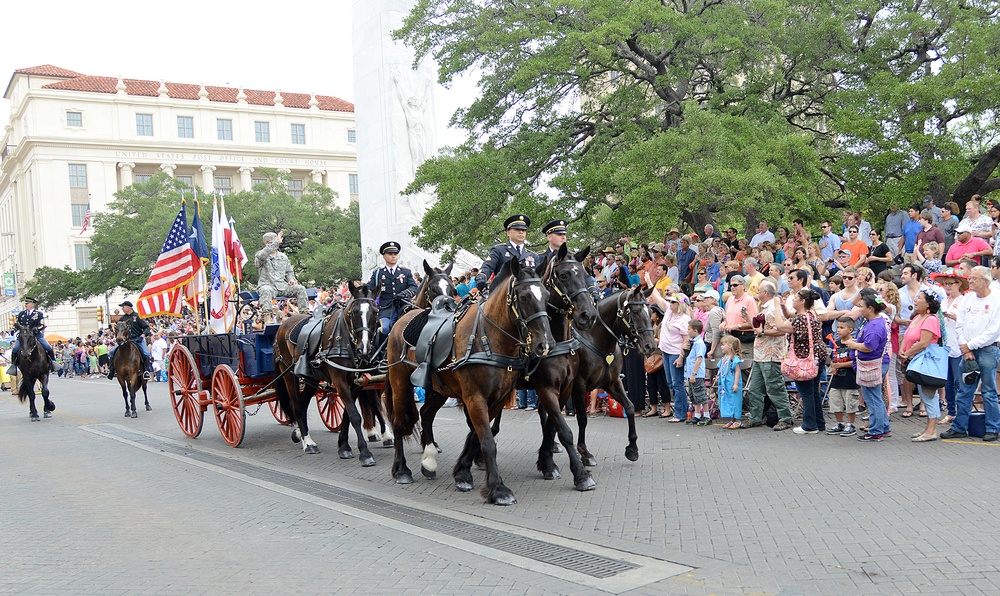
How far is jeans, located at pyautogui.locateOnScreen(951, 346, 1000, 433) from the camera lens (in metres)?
9.05

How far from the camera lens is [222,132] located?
8200 centimetres

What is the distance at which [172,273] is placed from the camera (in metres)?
13.5

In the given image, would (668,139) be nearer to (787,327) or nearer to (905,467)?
(787,327)

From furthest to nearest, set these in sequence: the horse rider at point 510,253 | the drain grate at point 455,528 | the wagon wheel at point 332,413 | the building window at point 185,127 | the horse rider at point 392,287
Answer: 1. the building window at point 185,127
2. the wagon wheel at point 332,413
3. the horse rider at point 392,287
4. the horse rider at point 510,253
5. the drain grate at point 455,528

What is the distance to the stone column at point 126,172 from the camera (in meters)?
76.4

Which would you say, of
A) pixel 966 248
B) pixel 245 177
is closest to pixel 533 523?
pixel 966 248

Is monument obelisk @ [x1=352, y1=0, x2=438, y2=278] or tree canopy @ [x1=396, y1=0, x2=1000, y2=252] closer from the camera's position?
tree canopy @ [x1=396, y1=0, x2=1000, y2=252]

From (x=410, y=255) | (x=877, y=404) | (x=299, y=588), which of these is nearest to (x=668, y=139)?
(x=877, y=404)

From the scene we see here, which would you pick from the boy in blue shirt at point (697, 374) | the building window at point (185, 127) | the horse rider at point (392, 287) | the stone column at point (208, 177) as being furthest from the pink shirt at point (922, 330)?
the building window at point (185, 127)

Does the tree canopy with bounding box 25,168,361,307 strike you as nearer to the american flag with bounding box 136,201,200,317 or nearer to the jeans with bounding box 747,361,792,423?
the american flag with bounding box 136,201,200,317

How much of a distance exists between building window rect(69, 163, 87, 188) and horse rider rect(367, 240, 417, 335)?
7580cm

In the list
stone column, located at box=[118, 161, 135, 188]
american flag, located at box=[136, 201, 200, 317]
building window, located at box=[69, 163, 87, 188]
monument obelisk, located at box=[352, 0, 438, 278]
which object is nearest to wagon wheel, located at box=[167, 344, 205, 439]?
american flag, located at box=[136, 201, 200, 317]

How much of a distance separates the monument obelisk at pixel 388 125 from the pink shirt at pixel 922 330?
22569 millimetres

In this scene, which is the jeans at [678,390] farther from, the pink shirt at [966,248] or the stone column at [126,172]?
the stone column at [126,172]
